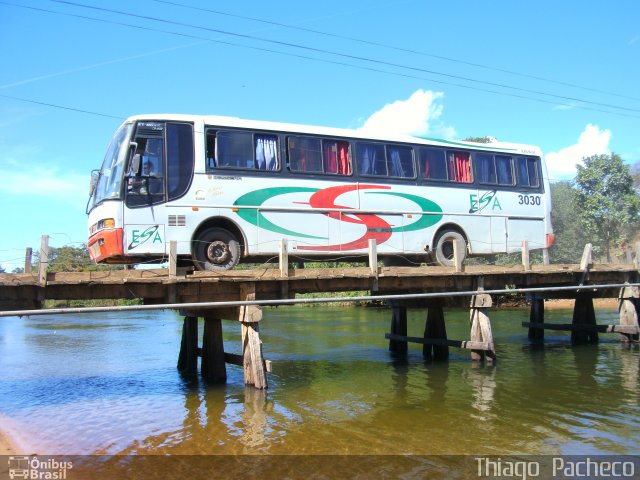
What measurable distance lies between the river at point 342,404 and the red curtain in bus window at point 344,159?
523 centimetres

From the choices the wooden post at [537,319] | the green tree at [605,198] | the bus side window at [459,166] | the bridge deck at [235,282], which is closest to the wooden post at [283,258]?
the bridge deck at [235,282]

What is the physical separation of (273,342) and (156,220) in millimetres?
12824

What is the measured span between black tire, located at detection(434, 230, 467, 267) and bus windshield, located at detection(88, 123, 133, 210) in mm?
8326

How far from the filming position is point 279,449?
8.80 m

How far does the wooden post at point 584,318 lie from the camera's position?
1952cm

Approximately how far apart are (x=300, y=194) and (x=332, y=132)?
1947 millimetres

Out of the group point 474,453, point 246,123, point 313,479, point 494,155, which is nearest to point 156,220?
point 246,123

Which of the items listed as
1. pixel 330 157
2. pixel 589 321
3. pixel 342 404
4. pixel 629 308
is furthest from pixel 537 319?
pixel 342 404

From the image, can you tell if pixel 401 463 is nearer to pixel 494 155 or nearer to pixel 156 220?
pixel 156 220

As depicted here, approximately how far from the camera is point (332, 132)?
14289 mm

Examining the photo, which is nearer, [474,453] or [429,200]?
[474,453]

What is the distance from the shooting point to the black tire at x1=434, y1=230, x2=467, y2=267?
51.1 feet

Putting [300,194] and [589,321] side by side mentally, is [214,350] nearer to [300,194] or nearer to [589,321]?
[300,194]

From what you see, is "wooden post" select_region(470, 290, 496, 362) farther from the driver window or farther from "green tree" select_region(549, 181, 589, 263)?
"green tree" select_region(549, 181, 589, 263)
